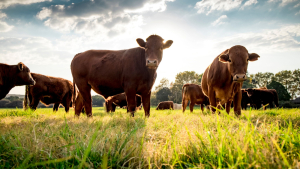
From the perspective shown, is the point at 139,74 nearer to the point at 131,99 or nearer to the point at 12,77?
the point at 131,99

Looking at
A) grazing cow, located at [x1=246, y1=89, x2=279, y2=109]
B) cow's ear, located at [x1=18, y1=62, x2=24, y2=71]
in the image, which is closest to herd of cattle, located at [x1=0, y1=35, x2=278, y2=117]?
cow's ear, located at [x1=18, y1=62, x2=24, y2=71]

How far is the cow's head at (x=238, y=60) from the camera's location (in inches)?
162

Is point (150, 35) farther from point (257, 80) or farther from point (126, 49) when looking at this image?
point (257, 80)

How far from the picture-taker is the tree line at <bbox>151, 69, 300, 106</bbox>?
36919 mm

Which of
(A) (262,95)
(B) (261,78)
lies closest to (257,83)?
(B) (261,78)

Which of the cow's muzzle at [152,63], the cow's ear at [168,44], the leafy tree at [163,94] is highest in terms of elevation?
the cow's ear at [168,44]

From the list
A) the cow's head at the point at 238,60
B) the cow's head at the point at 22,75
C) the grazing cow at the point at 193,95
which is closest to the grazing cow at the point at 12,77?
the cow's head at the point at 22,75

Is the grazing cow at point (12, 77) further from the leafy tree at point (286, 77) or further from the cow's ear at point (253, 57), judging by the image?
the leafy tree at point (286, 77)

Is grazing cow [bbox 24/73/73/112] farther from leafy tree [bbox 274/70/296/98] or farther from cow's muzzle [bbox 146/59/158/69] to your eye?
leafy tree [bbox 274/70/296/98]

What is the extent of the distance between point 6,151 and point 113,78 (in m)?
3.48

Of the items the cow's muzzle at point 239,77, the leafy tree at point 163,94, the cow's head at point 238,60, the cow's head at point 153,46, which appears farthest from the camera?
the leafy tree at point 163,94

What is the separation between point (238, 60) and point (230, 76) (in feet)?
1.95

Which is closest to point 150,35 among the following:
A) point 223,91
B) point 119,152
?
point 223,91

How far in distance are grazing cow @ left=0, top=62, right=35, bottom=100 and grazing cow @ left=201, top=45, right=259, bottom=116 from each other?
7.47 m
